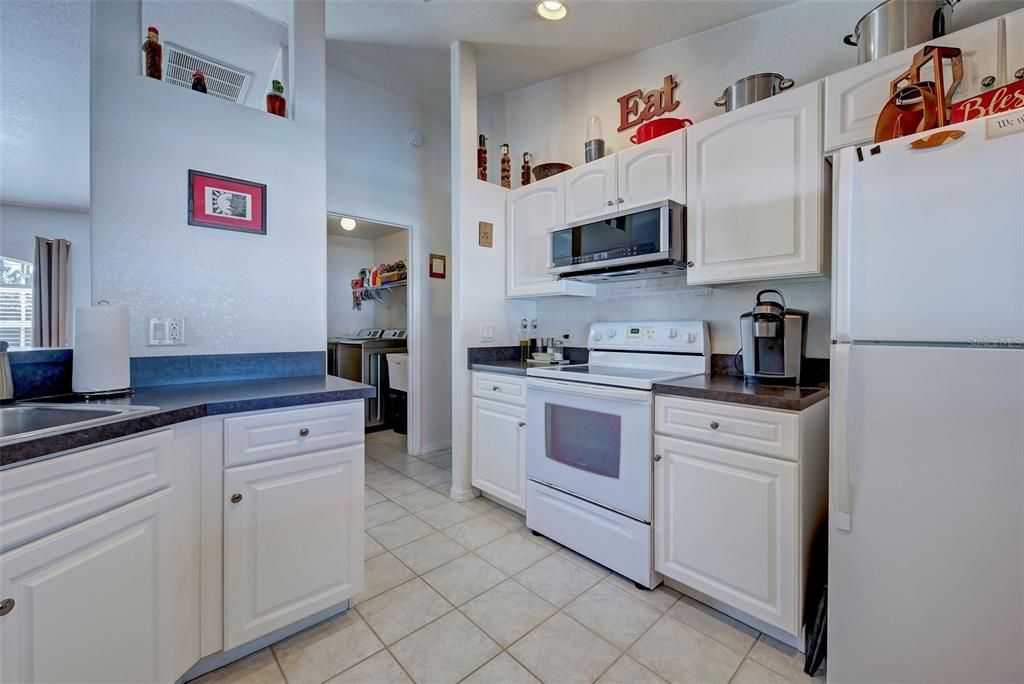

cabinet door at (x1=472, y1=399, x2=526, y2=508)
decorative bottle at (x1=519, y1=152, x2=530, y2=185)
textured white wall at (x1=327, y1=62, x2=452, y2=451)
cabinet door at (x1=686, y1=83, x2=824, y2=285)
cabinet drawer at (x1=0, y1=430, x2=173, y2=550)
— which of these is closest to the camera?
cabinet drawer at (x1=0, y1=430, x2=173, y2=550)

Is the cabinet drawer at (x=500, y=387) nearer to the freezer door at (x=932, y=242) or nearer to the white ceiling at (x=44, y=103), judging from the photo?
the freezer door at (x=932, y=242)

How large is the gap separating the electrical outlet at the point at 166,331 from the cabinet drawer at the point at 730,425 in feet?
6.33

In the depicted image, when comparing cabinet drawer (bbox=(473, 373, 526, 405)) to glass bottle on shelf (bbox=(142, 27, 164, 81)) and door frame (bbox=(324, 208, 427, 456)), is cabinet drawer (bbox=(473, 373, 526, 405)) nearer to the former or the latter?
door frame (bbox=(324, 208, 427, 456))

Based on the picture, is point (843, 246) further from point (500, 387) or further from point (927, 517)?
point (500, 387)

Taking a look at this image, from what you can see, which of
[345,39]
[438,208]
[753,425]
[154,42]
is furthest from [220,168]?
[753,425]

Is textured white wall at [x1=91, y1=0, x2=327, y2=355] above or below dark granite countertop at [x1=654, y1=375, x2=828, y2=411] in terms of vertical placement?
above

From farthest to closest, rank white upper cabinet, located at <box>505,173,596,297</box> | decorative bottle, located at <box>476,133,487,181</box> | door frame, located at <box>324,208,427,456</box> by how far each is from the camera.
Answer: door frame, located at <box>324,208,427,456</box> < decorative bottle, located at <box>476,133,487,181</box> < white upper cabinet, located at <box>505,173,596,297</box>

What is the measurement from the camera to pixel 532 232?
2678 mm

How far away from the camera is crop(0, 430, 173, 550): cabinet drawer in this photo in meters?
0.80

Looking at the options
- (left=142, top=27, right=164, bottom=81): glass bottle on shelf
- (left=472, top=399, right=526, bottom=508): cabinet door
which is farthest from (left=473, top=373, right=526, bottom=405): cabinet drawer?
(left=142, top=27, right=164, bottom=81): glass bottle on shelf

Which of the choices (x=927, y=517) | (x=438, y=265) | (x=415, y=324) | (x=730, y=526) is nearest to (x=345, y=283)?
(x=438, y=265)

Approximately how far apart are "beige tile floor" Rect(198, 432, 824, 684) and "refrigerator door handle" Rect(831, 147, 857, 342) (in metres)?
1.14

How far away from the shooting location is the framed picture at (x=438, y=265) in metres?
3.57

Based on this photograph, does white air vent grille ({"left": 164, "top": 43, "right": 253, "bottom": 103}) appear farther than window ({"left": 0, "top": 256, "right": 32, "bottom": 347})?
Yes
